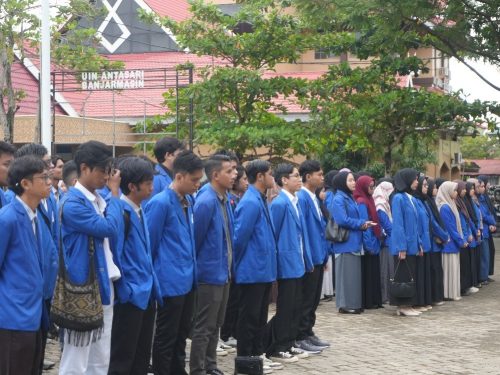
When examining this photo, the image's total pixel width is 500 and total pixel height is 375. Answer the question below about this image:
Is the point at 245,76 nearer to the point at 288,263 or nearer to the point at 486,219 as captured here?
the point at 486,219

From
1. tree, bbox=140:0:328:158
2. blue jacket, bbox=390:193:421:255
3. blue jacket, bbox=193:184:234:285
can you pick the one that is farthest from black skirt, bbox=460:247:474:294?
blue jacket, bbox=193:184:234:285

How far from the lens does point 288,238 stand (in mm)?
8883

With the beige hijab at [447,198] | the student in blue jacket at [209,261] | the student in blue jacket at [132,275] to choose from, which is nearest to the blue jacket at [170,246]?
the student in blue jacket at [132,275]

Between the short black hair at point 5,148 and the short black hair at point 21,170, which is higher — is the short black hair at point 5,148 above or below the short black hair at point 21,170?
above

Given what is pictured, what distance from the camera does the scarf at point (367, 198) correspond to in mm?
12789

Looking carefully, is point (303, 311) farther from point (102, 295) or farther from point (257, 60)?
point (257, 60)

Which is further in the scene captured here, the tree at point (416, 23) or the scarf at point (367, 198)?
the tree at point (416, 23)

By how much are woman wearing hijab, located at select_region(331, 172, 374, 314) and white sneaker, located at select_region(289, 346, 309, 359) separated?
A: 311 centimetres

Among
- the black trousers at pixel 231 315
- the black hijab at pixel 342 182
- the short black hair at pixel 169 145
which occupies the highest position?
the short black hair at pixel 169 145

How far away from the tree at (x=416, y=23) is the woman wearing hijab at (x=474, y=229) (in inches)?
114

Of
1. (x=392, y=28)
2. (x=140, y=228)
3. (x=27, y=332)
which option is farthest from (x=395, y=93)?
(x=27, y=332)

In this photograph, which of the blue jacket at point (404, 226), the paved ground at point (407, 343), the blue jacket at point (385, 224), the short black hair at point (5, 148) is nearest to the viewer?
the short black hair at point (5, 148)

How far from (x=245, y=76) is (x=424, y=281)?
241 inches

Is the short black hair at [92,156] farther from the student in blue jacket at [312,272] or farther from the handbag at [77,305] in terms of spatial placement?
the student in blue jacket at [312,272]
